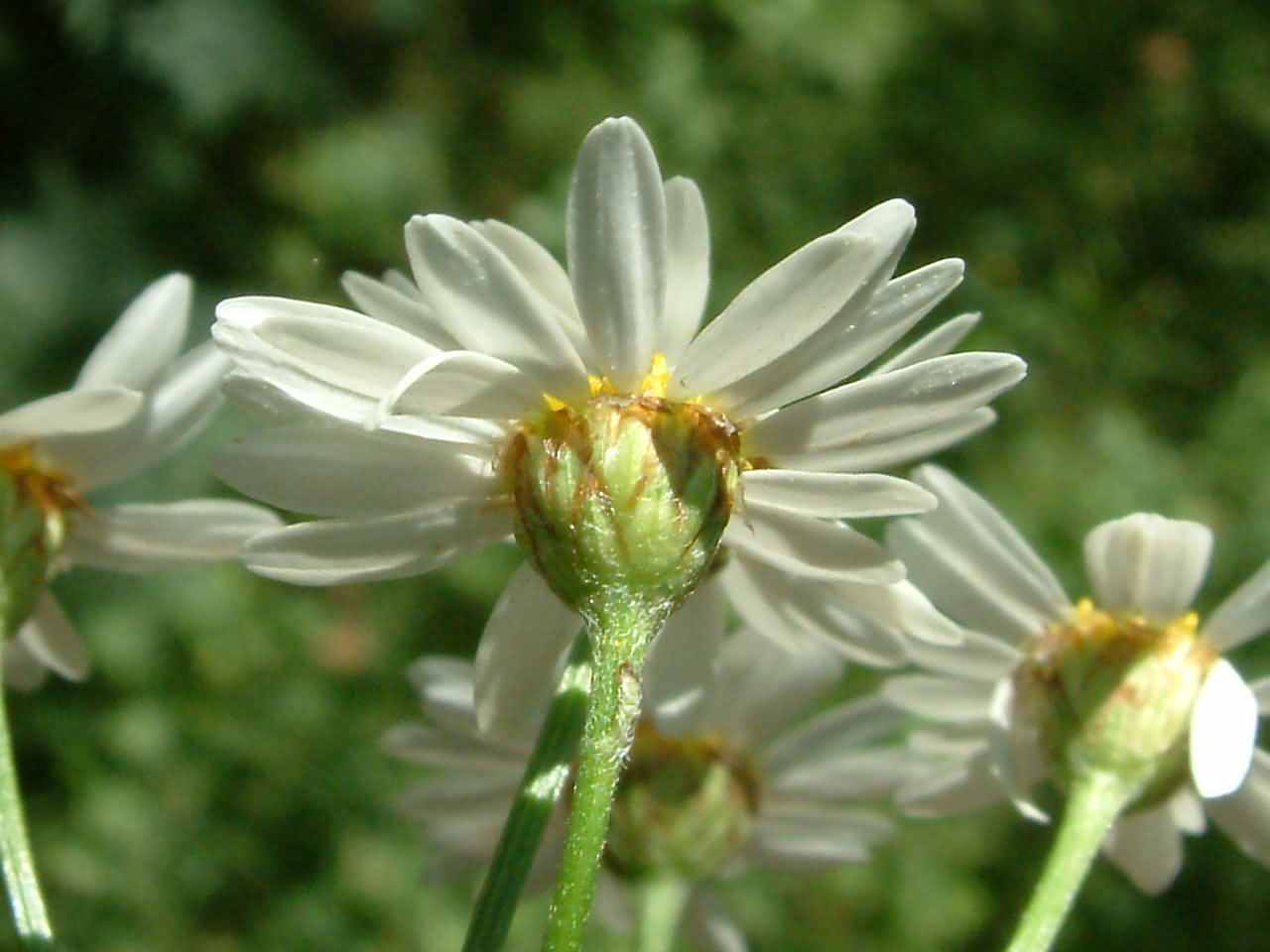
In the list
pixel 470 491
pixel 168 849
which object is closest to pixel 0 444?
→ pixel 470 491

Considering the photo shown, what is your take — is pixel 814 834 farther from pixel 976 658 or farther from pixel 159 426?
pixel 159 426

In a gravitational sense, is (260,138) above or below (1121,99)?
below

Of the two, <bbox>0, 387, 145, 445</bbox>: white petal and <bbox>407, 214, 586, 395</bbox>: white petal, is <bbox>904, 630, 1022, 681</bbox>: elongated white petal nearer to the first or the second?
<bbox>407, 214, 586, 395</bbox>: white petal

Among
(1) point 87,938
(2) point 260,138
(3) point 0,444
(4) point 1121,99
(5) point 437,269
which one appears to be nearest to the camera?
(5) point 437,269

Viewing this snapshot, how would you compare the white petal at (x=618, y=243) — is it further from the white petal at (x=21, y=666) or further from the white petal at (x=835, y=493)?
the white petal at (x=21, y=666)

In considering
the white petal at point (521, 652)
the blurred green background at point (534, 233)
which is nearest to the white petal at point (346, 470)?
the white petal at point (521, 652)

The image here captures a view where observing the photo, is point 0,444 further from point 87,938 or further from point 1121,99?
point 1121,99
